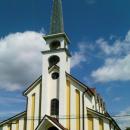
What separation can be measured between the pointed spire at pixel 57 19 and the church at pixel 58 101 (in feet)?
0.87

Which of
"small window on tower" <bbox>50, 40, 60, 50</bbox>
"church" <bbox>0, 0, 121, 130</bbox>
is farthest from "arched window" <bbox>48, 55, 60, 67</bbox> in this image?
"small window on tower" <bbox>50, 40, 60, 50</bbox>

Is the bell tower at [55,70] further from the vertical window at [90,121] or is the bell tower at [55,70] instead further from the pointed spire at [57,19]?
the vertical window at [90,121]

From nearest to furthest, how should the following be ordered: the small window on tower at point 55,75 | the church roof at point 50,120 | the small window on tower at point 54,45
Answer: the church roof at point 50,120 < the small window on tower at point 55,75 < the small window on tower at point 54,45

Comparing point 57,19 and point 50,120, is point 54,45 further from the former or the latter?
point 50,120

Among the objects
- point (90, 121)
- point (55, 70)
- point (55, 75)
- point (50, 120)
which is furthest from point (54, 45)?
point (90, 121)

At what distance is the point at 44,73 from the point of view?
3291cm

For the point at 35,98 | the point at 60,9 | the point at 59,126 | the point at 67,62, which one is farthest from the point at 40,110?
the point at 60,9

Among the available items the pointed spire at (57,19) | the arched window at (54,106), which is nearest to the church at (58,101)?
the arched window at (54,106)

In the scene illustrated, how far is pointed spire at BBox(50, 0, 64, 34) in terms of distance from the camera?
35.2 m

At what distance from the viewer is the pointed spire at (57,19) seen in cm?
3516

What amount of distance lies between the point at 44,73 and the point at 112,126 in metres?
9.41

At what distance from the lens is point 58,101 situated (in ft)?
104

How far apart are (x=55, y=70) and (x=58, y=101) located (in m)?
3.59

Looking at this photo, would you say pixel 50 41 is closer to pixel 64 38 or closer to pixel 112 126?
pixel 64 38
